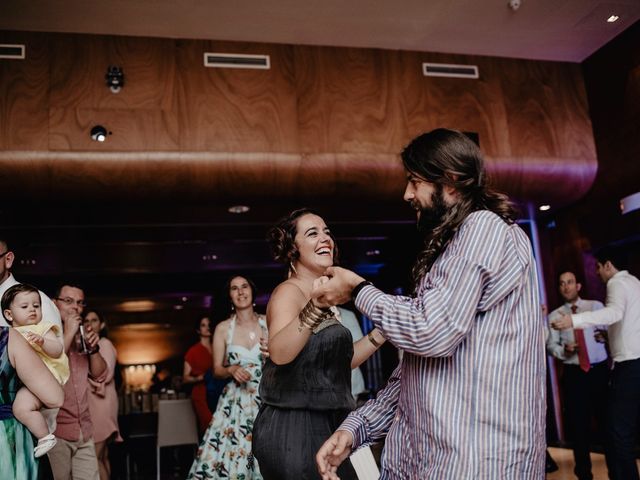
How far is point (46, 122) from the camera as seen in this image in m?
4.71

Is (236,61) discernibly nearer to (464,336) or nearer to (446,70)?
(446,70)

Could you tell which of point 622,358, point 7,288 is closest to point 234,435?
point 7,288

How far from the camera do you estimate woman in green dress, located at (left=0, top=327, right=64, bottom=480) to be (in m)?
2.23

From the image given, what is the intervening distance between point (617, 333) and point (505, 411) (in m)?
3.36

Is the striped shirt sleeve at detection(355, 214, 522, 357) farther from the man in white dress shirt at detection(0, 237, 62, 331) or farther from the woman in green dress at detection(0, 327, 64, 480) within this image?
the man in white dress shirt at detection(0, 237, 62, 331)

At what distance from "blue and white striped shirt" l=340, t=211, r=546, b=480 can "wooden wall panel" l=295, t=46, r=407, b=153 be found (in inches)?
150

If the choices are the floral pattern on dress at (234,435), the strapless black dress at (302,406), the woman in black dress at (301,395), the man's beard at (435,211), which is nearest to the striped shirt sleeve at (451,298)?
the man's beard at (435,211)

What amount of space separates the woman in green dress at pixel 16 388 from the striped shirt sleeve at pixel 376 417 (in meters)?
1.26

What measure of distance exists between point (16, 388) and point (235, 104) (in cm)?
320

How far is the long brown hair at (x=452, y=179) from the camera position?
1.47 meters

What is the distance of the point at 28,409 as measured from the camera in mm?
2273

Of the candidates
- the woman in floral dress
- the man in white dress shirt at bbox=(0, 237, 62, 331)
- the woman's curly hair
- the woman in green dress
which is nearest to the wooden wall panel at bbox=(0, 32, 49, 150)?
the man in white dress shirt at bbox=(0, 237, 62, 331)

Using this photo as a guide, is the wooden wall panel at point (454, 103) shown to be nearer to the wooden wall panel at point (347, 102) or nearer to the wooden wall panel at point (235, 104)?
the wooden wall panel at point (347, 102)

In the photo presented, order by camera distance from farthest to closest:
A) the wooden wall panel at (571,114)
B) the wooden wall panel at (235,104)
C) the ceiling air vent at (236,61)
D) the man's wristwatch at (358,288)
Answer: the wooden wall panel at (571,114)
the ceiling air vent at (236,61)
the wooden wall panel at (235,104)
the man's wristwatch at (358,288)
